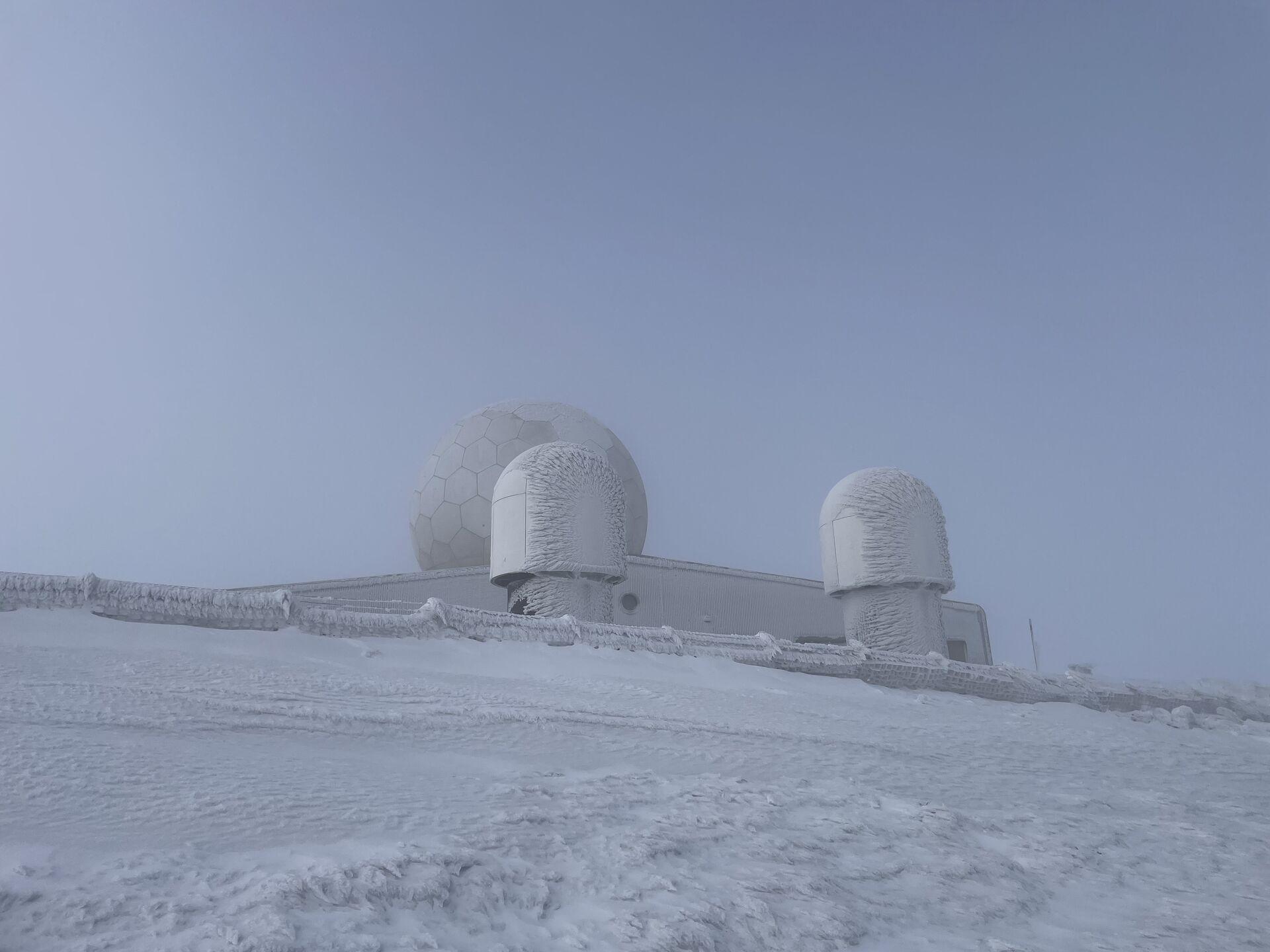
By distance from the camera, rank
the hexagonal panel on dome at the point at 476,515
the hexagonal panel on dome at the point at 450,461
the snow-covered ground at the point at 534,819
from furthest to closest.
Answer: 1. the hexagonal panel on dome at the point at 450,461
2. the hexagonal panel on dome at the point at 476,515
3. the snow-covered ground at the point at 534,819

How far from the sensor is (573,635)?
13.1 feet

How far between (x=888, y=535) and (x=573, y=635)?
12.6 ft

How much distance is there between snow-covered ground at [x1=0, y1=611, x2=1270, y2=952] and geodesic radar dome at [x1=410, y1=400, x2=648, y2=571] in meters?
7.12

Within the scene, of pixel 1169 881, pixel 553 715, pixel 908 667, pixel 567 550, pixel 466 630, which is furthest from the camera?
pixel 567 550

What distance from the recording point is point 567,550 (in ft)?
20.2

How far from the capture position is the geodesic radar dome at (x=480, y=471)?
1026 centimetres

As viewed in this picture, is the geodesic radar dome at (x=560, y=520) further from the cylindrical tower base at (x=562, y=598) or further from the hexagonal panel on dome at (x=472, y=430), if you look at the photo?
the hexagonal panel on dome at (x=472, y=430)

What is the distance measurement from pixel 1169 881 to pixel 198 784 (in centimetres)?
189

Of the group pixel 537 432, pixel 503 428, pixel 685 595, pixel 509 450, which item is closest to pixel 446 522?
pixel 509 450

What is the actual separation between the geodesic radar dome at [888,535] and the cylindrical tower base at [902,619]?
0.10 metres

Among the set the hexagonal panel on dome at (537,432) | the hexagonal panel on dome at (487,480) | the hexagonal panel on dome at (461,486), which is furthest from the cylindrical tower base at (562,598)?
the hexagonal panel on dome at (537,432)

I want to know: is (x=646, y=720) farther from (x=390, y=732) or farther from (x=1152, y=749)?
(x=1152, y=749)

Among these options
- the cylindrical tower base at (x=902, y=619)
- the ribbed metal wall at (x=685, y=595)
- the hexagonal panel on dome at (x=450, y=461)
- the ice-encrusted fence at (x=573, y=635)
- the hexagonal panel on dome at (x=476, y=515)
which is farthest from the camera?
the hexagonal panel on dome at (x=450, y=461)

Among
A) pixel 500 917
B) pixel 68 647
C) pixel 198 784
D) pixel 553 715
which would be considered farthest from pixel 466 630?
pixel 500 917
